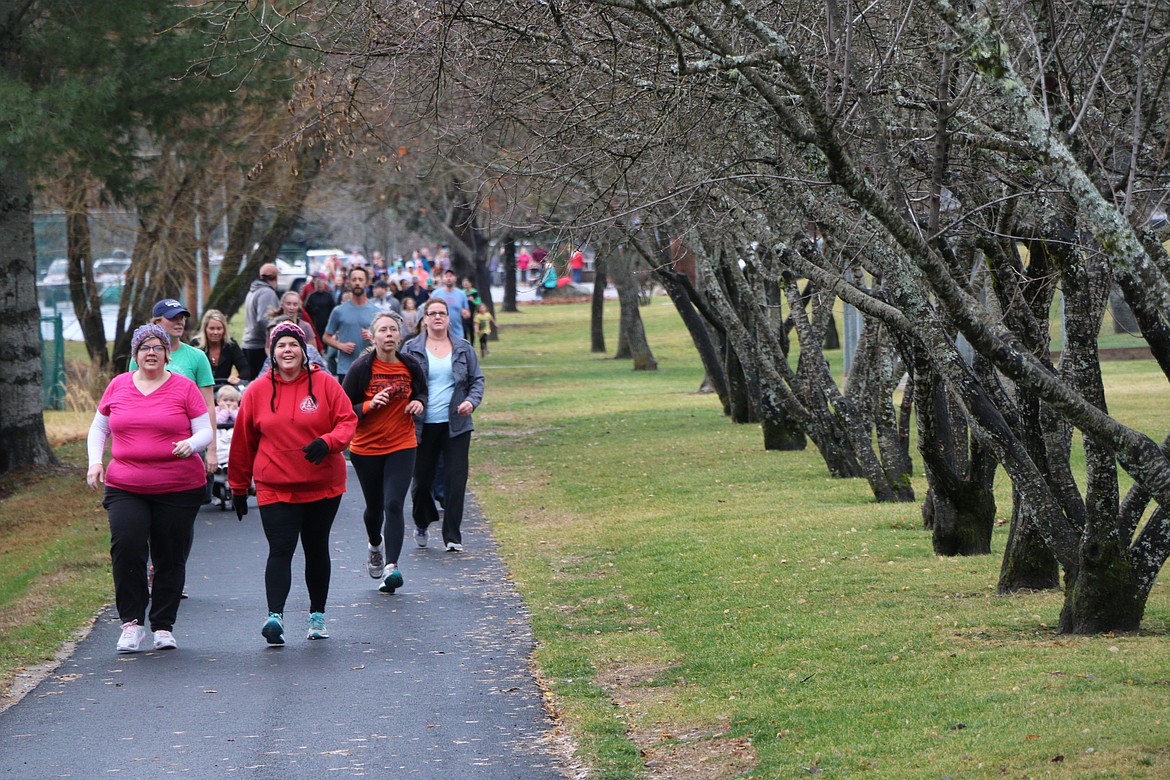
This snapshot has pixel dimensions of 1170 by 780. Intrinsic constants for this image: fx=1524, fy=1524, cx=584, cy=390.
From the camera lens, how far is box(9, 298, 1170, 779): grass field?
5.95 meters

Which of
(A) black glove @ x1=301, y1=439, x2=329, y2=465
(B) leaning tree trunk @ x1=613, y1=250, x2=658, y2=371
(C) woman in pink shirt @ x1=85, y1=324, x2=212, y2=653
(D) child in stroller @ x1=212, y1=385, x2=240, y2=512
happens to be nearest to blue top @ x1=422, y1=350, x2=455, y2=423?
(C) woman in pink shirt @ x1=85, y1=324, x2=212, y2=653

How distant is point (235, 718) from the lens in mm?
7090

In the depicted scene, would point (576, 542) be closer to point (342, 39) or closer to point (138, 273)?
point (342, 39)

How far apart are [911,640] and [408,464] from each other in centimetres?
407

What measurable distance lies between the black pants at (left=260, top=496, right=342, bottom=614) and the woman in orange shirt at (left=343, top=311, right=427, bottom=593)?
1523 mm

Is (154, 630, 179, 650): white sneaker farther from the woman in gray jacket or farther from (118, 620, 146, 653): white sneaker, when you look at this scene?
Answer: the woman in gray jacket

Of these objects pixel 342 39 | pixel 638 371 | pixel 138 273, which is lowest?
pixel 638 371

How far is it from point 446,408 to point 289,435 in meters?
3.17

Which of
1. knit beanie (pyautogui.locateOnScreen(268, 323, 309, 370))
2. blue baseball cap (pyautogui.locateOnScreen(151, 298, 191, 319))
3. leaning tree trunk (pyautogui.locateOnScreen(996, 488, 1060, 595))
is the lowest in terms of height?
leaning tree trunk (pyautogui.locateOnScreen(996, 488, 1060, 595))

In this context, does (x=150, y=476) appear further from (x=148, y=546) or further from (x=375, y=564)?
(x=375, y=564)

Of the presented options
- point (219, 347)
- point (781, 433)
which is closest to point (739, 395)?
point (781, 433)

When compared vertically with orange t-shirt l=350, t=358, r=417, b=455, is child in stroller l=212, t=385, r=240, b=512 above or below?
below

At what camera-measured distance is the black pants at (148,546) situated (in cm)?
863

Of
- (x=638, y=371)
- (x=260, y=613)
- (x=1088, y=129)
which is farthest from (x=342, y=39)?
(x=638, y=371)
